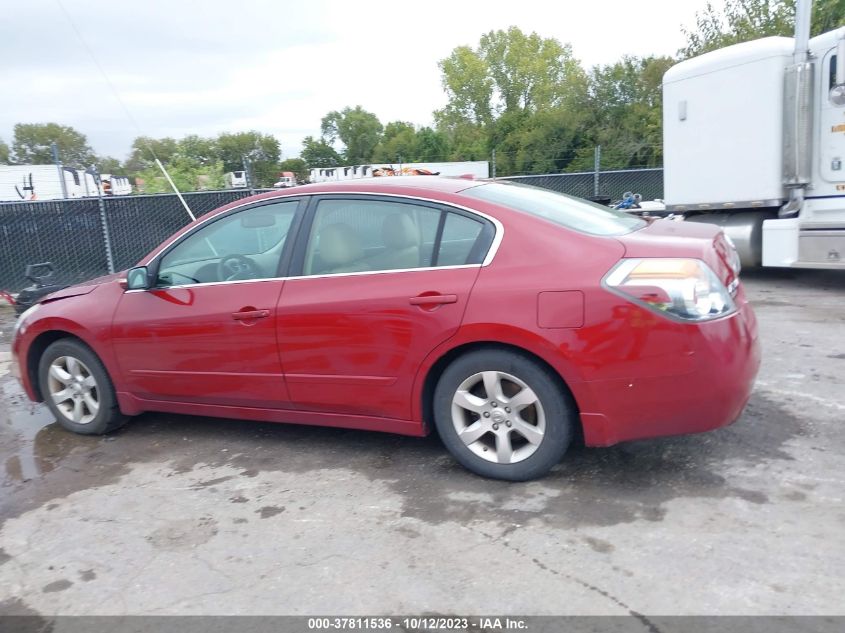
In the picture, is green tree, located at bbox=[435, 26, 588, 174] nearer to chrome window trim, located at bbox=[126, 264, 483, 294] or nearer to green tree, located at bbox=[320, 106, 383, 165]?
green tree, located at bbox=[320, 106, 383, 165]

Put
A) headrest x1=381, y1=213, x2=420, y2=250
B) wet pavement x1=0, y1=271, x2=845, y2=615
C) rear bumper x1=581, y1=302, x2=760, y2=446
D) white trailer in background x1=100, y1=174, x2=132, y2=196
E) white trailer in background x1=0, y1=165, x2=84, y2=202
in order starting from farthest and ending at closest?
white trailer in background x1=0, y1=165, x2=84, y2=202
white trailer in background x1=100, y1=174, x2=132, y2=196
headrest x1=381, y1=213, x2=420, y2=250
rear bumper x1=581, y1=302, x2=760, y2=446
wet pavement x1=0, y1=271, x2=845, y2=615

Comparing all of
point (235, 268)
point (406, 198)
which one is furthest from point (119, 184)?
point (406, 198)

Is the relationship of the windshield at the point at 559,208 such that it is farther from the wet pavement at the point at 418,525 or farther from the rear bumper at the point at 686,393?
the wet pavement at the point at 418,525

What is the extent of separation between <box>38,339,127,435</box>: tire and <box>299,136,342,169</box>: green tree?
49277 millimetres

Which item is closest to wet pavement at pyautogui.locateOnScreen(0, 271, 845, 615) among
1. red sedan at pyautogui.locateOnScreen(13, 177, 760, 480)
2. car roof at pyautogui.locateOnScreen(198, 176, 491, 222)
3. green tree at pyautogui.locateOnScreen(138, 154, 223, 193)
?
red sedan at pyautogui.locateOnScreen(13, 177, 760, 480)

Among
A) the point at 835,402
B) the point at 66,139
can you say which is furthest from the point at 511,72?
the point at 835,402

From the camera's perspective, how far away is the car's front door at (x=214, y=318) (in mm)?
4418

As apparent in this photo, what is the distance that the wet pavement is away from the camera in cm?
296

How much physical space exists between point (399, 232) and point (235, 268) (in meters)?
1.15

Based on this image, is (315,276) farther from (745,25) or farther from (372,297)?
(745,25)

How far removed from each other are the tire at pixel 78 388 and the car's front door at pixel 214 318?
0.27 meters

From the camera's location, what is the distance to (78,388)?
5.12 metres

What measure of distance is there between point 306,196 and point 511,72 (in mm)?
76484

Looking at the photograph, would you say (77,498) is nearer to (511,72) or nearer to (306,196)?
(306,196)
